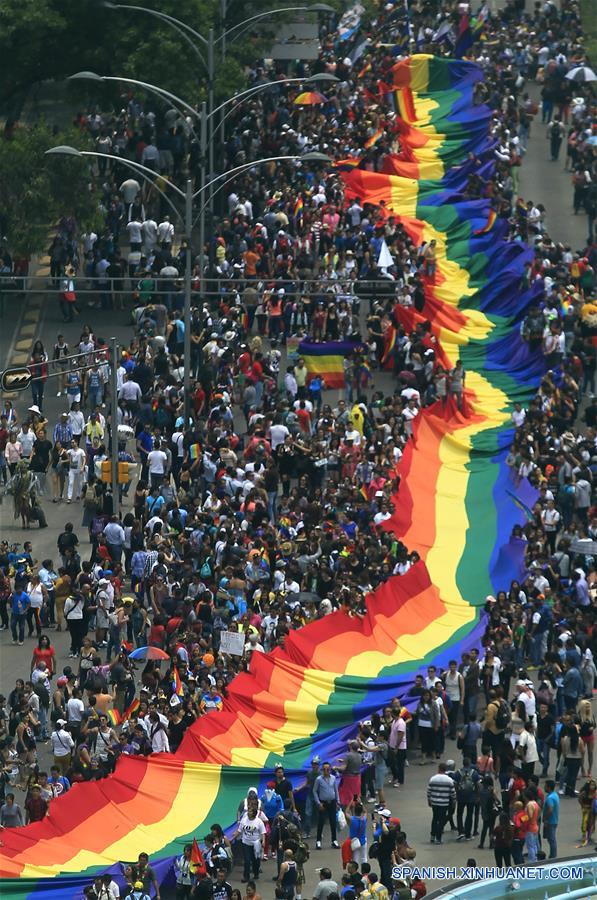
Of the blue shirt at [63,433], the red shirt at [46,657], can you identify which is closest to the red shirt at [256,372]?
the blue shirt at [63,433]

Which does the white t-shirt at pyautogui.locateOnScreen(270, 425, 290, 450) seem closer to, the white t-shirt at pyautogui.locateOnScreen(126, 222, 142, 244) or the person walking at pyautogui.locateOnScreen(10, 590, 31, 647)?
the person walking at pyautogui.locateOnScreen(10, 590, 31, 647)

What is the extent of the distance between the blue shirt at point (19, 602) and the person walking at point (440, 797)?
368 inches

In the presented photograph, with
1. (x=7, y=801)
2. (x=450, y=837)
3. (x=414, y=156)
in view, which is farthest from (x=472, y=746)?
(x=414, y=156)

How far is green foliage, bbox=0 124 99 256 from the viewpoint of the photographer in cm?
5525

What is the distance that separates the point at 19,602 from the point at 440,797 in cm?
979

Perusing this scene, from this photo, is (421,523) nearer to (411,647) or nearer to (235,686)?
(411,647)

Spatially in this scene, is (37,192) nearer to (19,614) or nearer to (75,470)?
(75,470)

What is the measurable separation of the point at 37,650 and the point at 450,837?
7.62 metres

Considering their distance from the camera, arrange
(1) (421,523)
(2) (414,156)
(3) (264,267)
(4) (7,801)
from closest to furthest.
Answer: (4) (7,801)
(1) (421,523)
(3) (264,267)
(2) (414,156)

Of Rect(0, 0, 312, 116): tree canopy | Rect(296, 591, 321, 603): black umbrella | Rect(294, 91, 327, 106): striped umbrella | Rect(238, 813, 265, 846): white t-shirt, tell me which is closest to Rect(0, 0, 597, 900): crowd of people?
Rect(238, 813, 265, 846): white t-shirt

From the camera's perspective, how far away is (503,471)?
4609 centimetres

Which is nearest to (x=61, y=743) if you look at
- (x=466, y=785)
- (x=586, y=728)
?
(x=466, y=785)

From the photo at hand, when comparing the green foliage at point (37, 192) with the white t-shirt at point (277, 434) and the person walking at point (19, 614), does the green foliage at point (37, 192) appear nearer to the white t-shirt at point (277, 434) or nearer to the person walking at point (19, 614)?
the white t-shirt at point (277, 434)

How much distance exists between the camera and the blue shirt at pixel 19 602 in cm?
4091
